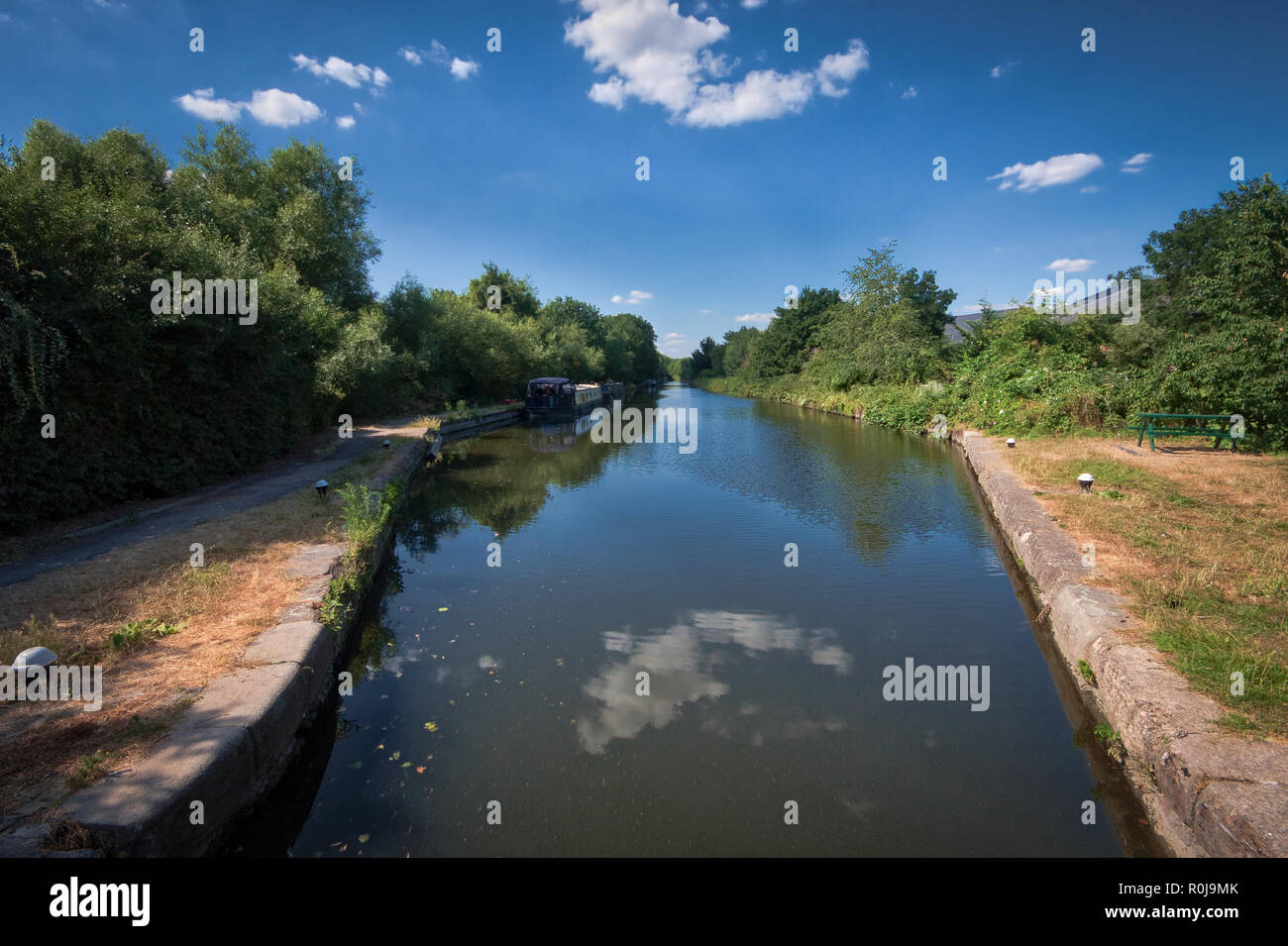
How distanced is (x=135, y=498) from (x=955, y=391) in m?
25.2

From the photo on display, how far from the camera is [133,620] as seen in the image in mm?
4754

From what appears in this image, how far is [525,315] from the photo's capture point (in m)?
48.3

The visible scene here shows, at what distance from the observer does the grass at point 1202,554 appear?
3.83 meters

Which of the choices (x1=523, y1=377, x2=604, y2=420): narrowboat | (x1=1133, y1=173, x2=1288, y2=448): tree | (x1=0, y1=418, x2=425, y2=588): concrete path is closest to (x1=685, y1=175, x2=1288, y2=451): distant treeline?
(x1=1133, y1=173, x2=1288, y2=448): tree

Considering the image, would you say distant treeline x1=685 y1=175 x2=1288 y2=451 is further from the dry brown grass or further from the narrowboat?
the dry brown grass

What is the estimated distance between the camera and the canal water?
350 centimetres

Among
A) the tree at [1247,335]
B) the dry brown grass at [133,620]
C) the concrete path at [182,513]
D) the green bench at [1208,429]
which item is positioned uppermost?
the tree at [1247,335]

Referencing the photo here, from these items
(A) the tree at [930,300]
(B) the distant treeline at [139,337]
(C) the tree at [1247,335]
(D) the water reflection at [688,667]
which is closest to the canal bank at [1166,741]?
(D) the water reflection at [688,667]

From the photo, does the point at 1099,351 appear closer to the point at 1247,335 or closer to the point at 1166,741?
the point at 1247,335

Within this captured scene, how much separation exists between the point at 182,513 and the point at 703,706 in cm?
792

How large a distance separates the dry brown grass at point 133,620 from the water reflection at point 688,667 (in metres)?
2.75

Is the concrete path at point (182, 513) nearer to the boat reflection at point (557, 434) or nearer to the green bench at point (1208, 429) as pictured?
the boat reflection at point (557, 434)

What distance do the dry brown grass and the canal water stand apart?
1044 millimetres
